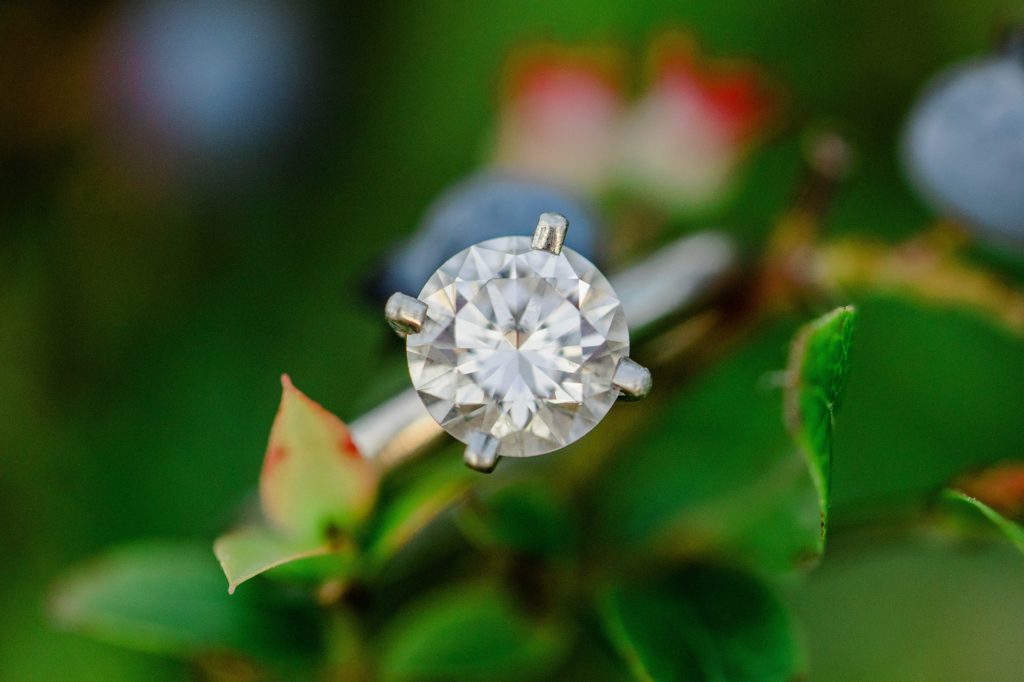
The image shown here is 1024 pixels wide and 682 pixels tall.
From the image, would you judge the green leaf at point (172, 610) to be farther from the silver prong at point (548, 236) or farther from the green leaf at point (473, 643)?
the silver prong at point (548, 236)

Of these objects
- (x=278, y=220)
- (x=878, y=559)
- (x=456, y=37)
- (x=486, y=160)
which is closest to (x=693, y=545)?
(x=878, y=559)

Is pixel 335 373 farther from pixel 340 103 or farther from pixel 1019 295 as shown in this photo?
pixel 1019 295

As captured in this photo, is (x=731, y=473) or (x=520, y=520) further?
(x=731, y=473)

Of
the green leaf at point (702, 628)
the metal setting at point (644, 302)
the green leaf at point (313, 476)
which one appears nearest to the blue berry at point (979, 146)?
the metal setting at point (644, 302)

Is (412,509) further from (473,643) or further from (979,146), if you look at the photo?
(979,146)

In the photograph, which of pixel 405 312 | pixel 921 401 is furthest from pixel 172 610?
pixel 921 401

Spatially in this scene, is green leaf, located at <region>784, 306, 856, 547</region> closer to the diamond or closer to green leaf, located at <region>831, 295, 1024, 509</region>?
the diamond
